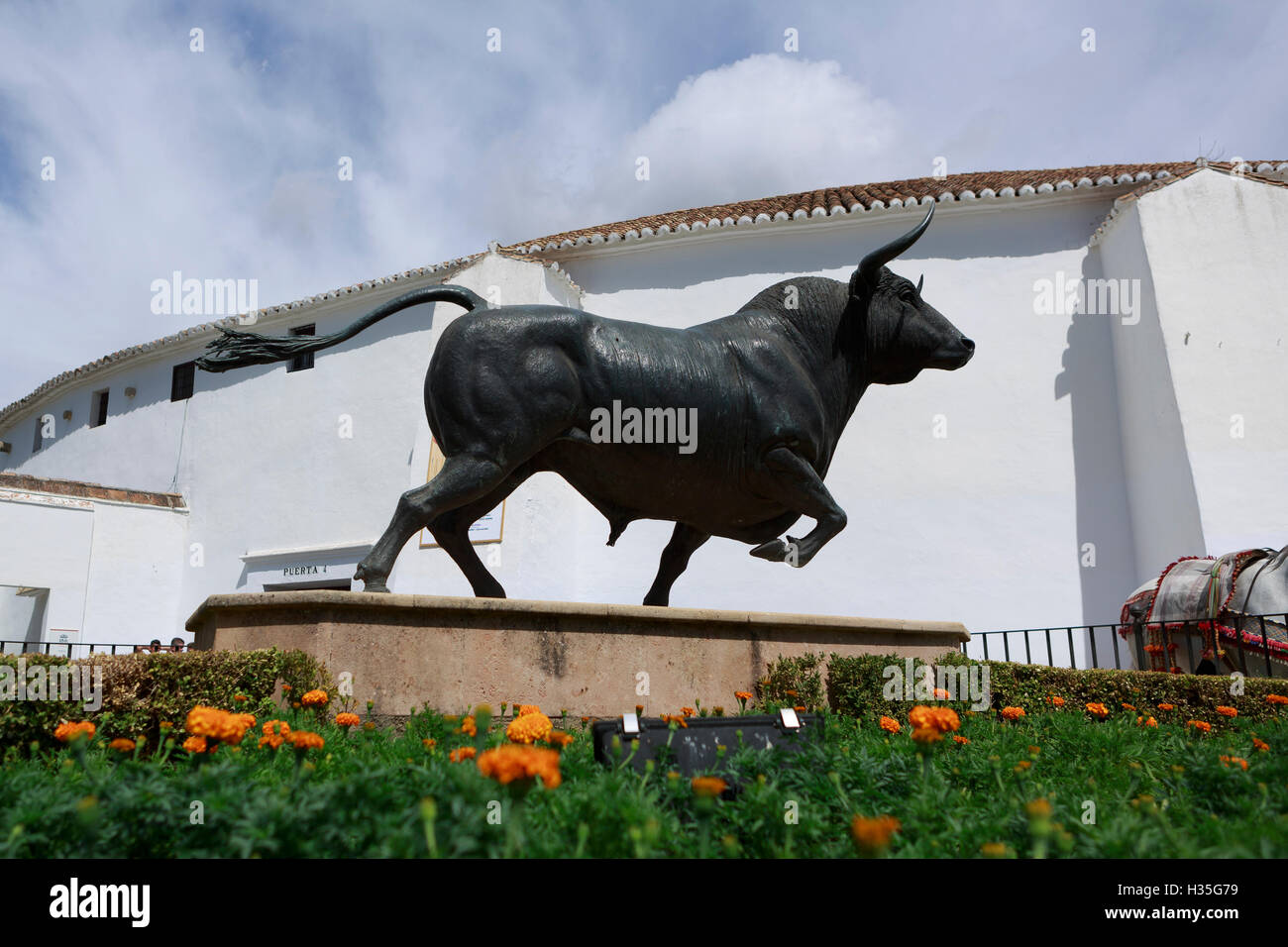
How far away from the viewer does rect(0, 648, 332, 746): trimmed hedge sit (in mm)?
2918

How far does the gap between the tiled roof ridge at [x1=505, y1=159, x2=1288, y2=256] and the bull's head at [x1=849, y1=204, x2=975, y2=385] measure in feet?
29.3

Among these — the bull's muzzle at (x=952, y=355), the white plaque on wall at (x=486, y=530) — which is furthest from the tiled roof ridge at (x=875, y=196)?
the bull's muzzle at (x=952, y=355)

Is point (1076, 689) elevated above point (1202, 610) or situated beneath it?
situated beneath

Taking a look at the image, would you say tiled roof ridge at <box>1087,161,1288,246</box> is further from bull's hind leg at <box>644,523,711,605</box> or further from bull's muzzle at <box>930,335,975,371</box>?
bull's hind leg at <box>644,523,711,605</box>

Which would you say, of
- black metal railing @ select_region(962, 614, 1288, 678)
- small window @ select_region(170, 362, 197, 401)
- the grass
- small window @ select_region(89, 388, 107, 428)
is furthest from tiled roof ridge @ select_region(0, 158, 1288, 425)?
the grass

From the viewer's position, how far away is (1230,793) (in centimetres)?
227

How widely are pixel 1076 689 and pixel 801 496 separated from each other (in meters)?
2.34

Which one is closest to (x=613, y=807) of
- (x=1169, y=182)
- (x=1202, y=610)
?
(x=1202, y=610)

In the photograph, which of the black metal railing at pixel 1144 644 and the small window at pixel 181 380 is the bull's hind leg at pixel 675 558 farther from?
the small window at pixel 181 380

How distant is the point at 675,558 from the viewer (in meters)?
4.84

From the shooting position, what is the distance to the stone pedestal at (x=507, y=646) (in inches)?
137

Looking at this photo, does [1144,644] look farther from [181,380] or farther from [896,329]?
[181,380]
